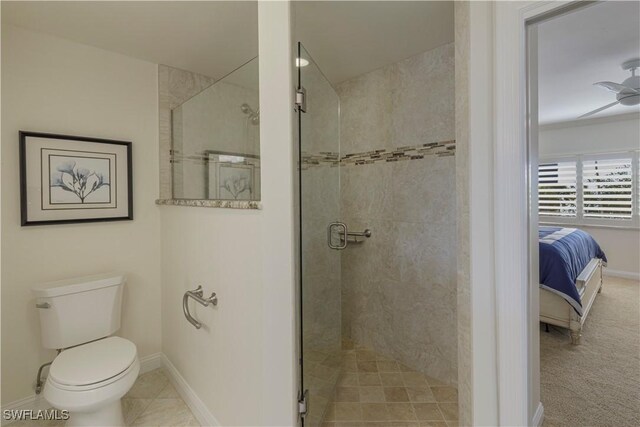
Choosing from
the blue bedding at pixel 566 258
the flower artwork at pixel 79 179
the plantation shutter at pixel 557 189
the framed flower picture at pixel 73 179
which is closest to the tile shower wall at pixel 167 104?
the framed flower picture at pixel 73 179

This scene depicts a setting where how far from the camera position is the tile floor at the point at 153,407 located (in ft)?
5.66

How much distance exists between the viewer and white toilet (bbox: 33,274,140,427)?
1398 mm

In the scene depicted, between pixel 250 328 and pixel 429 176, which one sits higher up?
pixel 429 176

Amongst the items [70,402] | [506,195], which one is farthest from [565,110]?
[70,402]

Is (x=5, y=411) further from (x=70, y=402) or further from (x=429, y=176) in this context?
(x=429, y=176)

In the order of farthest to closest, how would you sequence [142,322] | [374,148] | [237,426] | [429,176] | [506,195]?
[374,148] < [142,322] < [429,176] < [237,426] < [506,195]

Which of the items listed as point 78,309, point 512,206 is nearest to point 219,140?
point 78,309

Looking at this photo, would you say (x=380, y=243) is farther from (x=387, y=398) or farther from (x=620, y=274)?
(x=620, y=274)

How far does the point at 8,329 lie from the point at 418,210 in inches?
107

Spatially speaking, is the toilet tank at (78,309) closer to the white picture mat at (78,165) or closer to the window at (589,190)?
the white picture mat at (78,165)

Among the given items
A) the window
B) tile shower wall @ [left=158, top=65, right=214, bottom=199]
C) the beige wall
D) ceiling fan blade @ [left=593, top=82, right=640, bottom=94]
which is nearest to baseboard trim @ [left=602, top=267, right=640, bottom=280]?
Result: the window

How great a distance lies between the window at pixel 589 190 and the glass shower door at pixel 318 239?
1.08 m

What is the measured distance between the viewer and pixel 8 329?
1745mm

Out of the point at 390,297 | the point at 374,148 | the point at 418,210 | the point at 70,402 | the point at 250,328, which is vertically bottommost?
the point at 70,402
